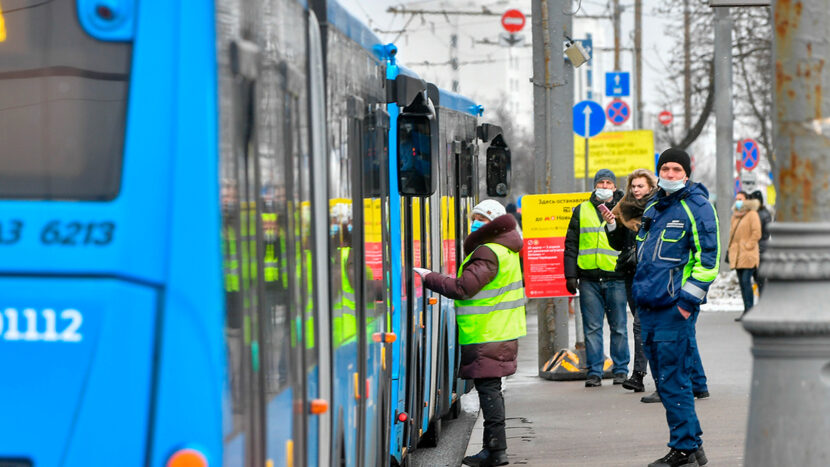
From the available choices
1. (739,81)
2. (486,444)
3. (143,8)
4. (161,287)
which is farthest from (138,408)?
(739,81)

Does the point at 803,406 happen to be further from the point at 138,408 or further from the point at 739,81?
the point at 739,81

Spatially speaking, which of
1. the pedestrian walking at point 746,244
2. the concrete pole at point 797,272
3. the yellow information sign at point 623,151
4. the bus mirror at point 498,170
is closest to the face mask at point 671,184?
the concrete pole at point 797,272

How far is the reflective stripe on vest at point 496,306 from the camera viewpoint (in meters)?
8.93

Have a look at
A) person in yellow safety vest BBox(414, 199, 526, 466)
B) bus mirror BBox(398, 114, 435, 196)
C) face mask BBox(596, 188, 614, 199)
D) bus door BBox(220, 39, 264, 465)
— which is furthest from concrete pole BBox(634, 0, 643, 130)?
bus door BBox(220, 39, 264, 465)

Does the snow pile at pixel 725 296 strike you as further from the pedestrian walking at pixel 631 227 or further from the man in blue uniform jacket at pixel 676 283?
the man in blue uniform jacket at pixel 676 283

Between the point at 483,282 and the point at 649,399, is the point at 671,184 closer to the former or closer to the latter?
the point at 483,282

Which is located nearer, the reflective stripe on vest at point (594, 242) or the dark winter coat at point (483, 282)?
the dark winter coat at point (483, 282)

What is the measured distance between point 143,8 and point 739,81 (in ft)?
110

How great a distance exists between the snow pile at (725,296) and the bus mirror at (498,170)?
11.3 meters

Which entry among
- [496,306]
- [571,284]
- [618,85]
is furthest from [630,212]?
[618,85]

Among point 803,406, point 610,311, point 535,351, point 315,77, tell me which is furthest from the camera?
→ point 535,351

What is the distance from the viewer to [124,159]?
3555mm

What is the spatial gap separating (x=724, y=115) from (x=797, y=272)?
22.1 metres

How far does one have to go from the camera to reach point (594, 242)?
12.6m
